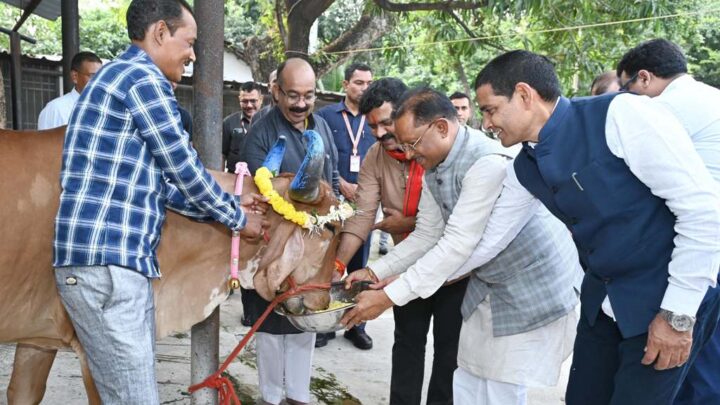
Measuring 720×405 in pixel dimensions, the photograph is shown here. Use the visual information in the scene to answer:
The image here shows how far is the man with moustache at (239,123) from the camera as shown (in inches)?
255

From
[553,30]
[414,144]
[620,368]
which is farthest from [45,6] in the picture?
[620,368]

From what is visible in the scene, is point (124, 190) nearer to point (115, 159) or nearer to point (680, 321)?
point (115, 159)

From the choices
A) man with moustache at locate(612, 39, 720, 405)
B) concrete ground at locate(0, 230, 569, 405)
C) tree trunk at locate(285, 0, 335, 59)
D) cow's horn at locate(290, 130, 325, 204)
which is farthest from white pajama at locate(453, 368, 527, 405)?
tree trunk at locate(285, 0, 335, 59)

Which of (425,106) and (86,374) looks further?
(425,106)

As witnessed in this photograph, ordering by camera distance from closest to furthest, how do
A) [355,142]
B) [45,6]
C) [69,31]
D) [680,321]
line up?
[680,321] < [355,142] < [69,31] < [45,6]

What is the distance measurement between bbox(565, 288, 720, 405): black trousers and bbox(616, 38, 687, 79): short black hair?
6.50 ft

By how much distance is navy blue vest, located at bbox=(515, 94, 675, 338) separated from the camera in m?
2.27

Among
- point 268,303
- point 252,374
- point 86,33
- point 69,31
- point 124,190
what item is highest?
point 86,33

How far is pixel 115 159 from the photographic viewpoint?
2.34m

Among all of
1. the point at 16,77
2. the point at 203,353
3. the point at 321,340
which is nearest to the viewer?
the point at 203,353

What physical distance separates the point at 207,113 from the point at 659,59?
270cm

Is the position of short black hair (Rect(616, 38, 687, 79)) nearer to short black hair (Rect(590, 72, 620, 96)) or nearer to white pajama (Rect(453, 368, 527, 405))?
short black hair (Rect(590, 72, 620, 96))

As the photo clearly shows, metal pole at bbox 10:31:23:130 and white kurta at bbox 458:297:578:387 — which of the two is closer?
white kurta at bbox 458:297:578:387

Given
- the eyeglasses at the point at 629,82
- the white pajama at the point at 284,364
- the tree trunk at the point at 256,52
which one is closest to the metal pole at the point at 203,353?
the white pajama at the point at 284,364
